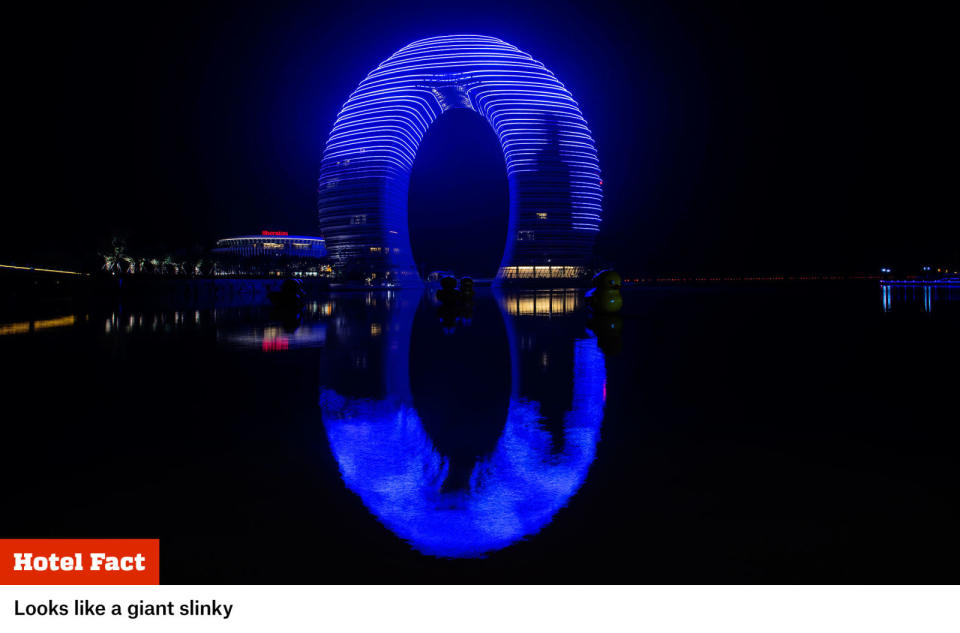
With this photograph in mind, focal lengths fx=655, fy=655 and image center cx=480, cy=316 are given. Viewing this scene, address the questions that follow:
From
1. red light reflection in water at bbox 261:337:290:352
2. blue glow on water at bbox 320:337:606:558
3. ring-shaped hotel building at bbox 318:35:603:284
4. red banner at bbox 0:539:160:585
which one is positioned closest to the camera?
red banner at bbox 0:539:160:585

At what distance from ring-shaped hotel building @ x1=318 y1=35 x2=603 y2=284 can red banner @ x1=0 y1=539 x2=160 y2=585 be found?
78.8 meters

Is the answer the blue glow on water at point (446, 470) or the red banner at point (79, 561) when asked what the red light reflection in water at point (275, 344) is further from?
the red banner at point (79, 561)

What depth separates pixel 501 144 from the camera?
84.4m

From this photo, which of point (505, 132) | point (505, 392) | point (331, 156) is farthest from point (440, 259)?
point (505, 392)

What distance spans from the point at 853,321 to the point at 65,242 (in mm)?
52258

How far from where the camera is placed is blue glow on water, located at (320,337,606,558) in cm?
355

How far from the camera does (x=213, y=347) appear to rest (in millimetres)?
12484

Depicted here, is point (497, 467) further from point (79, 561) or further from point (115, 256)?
point (115, 256)

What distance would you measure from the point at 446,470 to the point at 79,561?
2228mm

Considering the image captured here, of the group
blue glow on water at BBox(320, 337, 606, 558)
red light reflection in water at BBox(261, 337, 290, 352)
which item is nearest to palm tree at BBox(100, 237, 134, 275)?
red light reflection in water at BBox(261, 337, 290, 352)

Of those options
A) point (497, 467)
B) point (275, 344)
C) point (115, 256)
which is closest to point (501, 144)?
point (115, 256)

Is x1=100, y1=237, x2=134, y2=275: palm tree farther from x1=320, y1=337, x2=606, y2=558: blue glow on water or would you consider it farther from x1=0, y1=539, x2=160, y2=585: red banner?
x1=0, y1=539, x2=160, y2=585: red banner

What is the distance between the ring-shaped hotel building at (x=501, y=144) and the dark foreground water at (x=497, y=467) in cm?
7377

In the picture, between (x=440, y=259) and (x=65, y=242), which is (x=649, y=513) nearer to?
(x=65, y=242)
